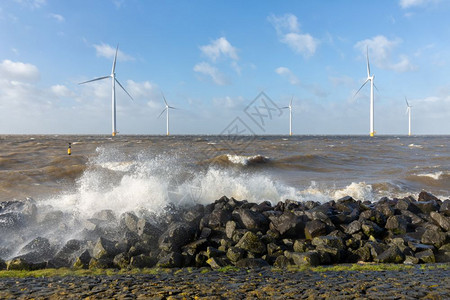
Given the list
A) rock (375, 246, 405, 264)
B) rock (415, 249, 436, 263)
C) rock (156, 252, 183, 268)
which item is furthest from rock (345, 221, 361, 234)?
rock (156, 252, 183, 268)

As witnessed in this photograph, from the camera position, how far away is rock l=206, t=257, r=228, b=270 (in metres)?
6.16

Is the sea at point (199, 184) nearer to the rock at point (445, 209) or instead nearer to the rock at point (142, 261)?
the rock at point (142, 261)

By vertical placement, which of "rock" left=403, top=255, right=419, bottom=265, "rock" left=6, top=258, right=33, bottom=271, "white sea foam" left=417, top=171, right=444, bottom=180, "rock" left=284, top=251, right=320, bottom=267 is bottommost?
"rock" left=6, top=258, right=33, bottom=271

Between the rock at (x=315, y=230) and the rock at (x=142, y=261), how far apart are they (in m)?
3.31

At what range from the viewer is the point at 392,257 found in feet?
21.1

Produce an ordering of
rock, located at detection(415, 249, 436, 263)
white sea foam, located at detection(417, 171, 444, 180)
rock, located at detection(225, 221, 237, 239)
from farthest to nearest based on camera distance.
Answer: white sea foam, located at detection(417, 171, 444, 180)
rock, located at detection(225, 221, 237, 239)
rock, located at detection(415, 249, 436, 263)

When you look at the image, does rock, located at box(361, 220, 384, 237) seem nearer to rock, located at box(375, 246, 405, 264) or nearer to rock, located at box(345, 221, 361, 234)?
rock, located at box(345, 221, 361, 234)

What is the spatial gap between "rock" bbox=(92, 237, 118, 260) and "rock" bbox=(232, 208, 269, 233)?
111 inches

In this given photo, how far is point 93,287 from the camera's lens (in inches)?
198

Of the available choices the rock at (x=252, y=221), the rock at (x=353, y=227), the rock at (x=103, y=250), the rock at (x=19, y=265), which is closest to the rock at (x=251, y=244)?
the rock at (x=252, y=221)

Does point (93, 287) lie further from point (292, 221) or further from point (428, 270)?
point (428, 270)

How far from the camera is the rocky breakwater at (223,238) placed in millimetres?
6473

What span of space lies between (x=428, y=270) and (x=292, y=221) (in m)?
2.73

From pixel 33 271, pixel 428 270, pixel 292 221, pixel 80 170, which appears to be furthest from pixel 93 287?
pixel 80 170
